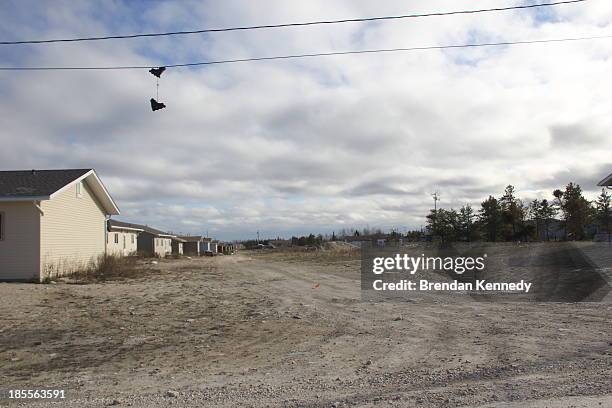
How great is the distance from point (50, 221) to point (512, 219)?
49.9 m

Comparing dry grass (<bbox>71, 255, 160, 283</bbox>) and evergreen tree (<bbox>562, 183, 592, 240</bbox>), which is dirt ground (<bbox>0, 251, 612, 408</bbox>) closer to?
dry grass (<bbox>71, 255, 160, 283</bbox>)

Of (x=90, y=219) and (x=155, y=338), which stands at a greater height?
(x=90, y=219)

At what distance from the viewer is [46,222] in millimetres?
20625

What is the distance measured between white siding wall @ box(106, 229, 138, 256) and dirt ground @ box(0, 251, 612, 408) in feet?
86.8

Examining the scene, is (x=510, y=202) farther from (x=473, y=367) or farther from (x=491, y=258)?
(x=473, y=367)

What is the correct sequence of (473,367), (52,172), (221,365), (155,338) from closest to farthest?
(473,367), (221,365), (155,338), (52,172)

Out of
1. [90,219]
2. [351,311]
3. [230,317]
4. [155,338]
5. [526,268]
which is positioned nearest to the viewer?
[155,338]

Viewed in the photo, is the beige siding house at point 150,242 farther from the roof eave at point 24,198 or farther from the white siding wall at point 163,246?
the roof eave at point 24,198

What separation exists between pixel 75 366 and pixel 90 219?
63.4 feet

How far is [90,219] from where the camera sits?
2564 centimetres

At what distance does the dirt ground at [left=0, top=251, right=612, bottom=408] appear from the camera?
237 inches

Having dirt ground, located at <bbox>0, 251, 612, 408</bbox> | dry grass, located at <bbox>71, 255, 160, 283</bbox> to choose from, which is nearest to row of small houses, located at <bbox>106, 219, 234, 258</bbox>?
dry grass, located at <bbox>71, 255, 160, 283</bbox>

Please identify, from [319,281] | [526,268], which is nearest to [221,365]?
[319,281]

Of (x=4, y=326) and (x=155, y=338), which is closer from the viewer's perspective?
(x=155, y=338)
